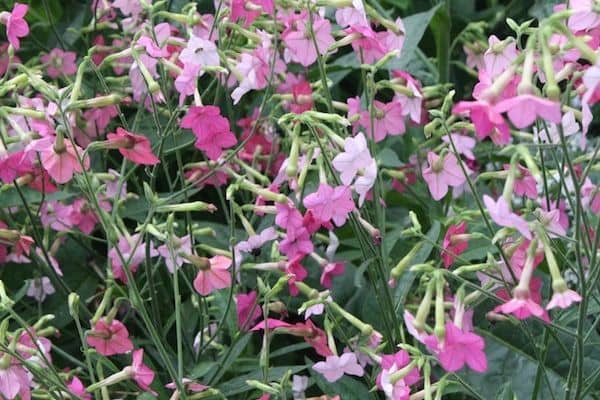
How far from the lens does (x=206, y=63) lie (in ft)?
4.87

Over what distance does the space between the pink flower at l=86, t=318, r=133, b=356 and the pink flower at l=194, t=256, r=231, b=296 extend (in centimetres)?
13

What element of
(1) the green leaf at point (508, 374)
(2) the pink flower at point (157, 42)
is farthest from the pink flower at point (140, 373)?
(1) the green leaf at point (508, 374)

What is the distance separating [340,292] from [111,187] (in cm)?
50

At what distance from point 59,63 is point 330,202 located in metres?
0.99

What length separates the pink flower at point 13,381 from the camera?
4.71 feet

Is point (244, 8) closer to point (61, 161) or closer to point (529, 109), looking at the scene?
point (61, 161)

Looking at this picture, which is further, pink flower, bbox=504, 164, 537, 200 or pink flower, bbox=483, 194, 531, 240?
pink flower, bbox=504, 164, 537, 200

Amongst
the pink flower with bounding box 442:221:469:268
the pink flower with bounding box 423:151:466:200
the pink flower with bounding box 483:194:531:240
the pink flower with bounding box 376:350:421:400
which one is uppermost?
the pink flower with bounding box 483:194:531:240

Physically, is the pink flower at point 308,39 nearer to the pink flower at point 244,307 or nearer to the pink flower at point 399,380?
the pink flower at point 244,307

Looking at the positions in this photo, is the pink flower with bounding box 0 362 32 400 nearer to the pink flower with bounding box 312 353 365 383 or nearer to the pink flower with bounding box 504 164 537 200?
the pink flower with bounding box 312 353 365 383

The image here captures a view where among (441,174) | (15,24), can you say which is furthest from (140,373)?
(15,24)

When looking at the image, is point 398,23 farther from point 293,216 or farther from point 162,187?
point 162,187

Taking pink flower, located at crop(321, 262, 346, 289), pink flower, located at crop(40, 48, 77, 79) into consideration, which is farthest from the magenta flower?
pink flower, located at crop(40, 48, 77, 79)

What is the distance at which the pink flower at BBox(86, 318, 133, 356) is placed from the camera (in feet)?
4.98
